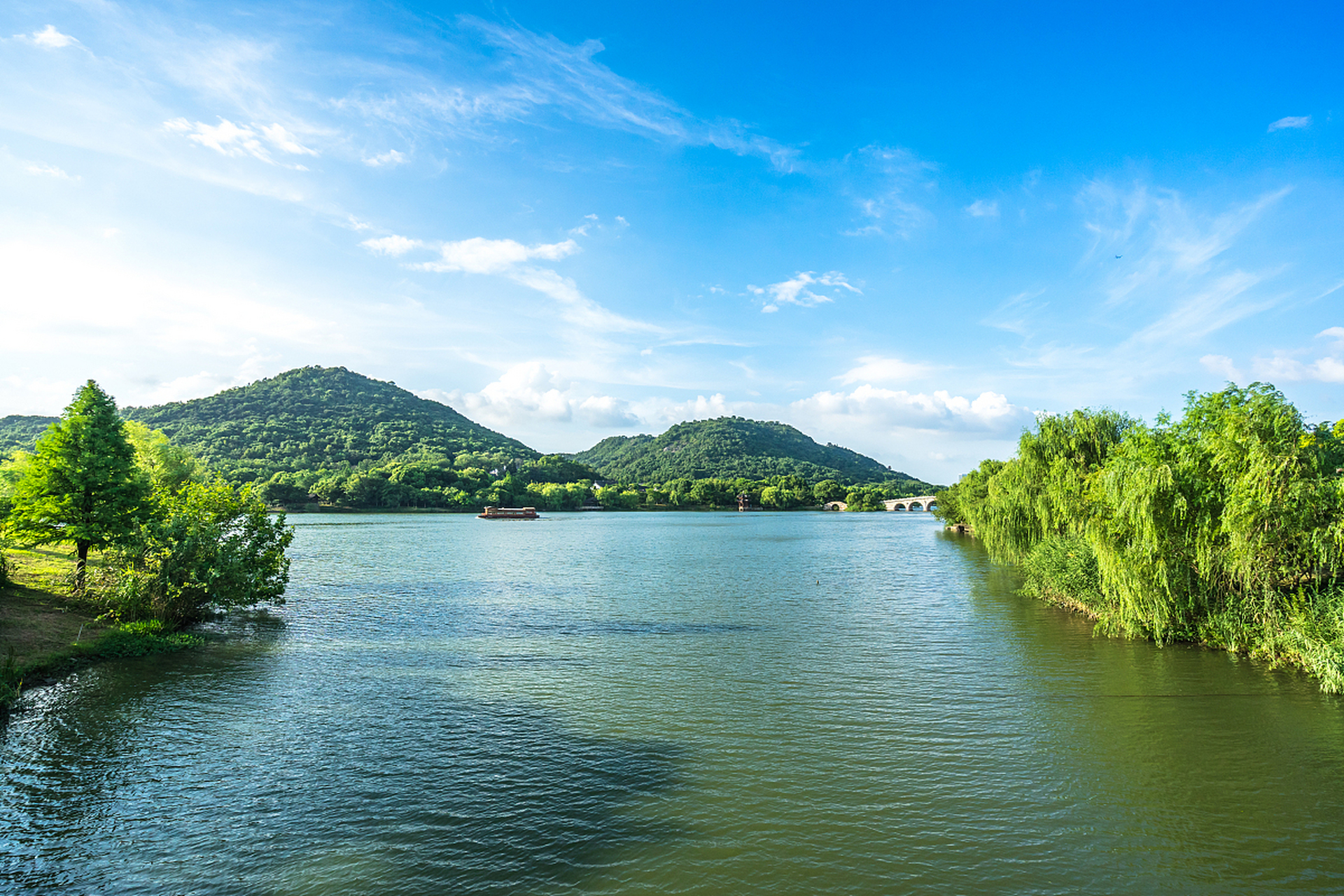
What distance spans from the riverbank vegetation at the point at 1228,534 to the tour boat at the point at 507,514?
395 ft

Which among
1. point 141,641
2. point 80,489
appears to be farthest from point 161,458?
point 141,641

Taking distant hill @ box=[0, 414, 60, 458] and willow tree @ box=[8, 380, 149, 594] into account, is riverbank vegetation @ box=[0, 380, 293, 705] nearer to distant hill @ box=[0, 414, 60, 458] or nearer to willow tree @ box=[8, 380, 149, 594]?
willow tree @ box=[8, 380, 149, 594]

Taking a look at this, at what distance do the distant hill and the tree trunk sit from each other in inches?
5951

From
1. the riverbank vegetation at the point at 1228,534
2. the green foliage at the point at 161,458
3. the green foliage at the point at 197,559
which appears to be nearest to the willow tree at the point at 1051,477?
the riverbank vegetation at the point at 1228,534

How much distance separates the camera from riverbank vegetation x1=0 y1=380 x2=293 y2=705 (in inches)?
924

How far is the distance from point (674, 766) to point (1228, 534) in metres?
18.9

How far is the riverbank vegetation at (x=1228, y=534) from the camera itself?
1878 centimetres

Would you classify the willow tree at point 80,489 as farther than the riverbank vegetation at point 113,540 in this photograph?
Yes

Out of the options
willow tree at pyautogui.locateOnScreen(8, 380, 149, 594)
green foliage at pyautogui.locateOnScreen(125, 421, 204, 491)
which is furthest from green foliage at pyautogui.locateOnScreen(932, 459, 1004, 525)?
green foliage at pyautogui.locateOnScreen(125, 421, 204, 491)

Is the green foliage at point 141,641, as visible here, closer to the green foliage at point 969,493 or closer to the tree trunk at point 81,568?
the tree trunk at point 81,568

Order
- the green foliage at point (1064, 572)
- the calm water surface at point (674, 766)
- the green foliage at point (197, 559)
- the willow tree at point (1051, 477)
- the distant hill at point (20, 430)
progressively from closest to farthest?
1. the calm water surface at point (674, 766)
2. the green foliage at point (197, 559)
3. the green foliage at point (1064, 572)
4. the willow tree at point (1051, 477)
5. the distant hill at point (20, 430)

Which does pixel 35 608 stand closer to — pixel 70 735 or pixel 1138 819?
pixel 70 735

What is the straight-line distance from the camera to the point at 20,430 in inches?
6053

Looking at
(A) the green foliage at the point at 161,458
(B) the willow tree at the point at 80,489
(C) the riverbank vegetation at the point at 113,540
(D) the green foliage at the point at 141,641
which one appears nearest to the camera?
(D) the green foliage at the point at 141,641
